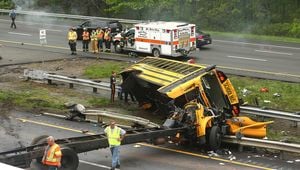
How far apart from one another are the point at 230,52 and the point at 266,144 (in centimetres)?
1866

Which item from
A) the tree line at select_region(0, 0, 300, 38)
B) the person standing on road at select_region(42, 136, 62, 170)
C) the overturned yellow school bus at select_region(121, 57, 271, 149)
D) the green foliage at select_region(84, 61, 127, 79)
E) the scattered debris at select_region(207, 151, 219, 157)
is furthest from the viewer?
the tree line at select_region(0, 0, 300, 38)

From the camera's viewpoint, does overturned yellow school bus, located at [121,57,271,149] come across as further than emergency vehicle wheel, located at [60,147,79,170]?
Yes

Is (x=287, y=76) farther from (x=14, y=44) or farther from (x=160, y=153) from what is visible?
(x=14, y=44)

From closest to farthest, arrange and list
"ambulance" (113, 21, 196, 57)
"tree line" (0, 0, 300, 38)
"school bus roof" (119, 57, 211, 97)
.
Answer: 1. "school bus roof" (119, 57, 211, 97)
2. "ambulance" (113, 21, 196, 57)
3. "tree line" (0, 0, 300, 38)

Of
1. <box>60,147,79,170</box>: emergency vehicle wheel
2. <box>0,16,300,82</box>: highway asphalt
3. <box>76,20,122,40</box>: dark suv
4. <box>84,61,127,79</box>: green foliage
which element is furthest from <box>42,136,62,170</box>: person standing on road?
<box>76,20,122,40</box>: dark suv

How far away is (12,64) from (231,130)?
16.3m

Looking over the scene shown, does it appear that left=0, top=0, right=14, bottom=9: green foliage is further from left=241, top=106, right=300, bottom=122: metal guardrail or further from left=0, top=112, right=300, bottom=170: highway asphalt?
left=241, top=106, right=300, bottom=122: metal guardrail

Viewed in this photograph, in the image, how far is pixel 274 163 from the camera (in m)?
14.8

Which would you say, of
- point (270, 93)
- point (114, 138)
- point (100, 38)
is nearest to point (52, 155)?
point (114, 138)

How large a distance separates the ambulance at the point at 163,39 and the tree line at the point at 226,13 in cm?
1494

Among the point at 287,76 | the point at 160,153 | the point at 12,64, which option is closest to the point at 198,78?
the point at 160,153

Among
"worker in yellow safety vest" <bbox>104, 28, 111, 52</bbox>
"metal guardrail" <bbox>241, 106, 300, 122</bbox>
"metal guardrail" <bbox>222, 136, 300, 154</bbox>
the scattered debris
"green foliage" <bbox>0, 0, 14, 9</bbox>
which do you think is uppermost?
"green foliage" <bbox>0, 0, 14, 9</bbox>

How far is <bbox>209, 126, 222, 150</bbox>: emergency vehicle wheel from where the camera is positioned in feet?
50.7

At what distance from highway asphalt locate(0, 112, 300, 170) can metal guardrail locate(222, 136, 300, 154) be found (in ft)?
1.10
